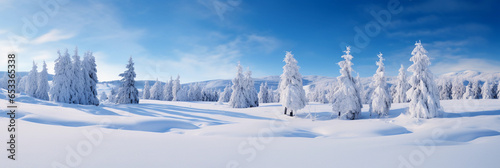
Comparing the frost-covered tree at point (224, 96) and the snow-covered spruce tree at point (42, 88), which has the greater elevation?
the snow-covered spruce tree at point (42, 88)

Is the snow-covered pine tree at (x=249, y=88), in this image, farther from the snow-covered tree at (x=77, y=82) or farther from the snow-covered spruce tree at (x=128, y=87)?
the snow-covered tree at (x=77, y=82)

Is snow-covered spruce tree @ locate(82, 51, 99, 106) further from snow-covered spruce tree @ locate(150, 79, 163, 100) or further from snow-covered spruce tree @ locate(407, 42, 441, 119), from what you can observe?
snow-covered spruce tree @ locate(407, 42, 441, 119)

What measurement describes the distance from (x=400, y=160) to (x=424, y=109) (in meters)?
22.6

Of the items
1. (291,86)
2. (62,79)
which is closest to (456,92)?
(291,86)

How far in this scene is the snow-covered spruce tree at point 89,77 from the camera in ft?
120

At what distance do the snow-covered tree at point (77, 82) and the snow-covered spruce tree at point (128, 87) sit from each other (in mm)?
7978

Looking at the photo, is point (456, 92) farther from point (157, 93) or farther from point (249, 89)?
point (157, 93)

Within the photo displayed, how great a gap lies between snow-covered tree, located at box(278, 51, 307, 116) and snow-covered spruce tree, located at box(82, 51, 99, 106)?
32.8 m

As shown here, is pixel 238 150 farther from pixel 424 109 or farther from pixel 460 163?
pixel 424 109

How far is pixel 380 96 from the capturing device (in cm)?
2969

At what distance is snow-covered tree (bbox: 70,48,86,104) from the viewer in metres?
34.6

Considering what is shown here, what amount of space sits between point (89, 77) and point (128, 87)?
286 inches

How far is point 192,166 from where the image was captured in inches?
222

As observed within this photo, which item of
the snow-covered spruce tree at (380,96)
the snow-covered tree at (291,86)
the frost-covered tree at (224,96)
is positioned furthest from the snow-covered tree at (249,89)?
the snow-covered spruce tree at (380,96)
